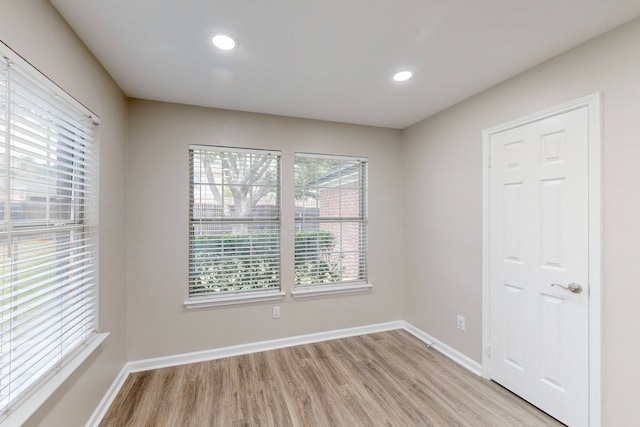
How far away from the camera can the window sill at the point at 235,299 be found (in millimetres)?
2704

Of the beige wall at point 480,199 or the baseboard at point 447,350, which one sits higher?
the beige wall at point 480,199

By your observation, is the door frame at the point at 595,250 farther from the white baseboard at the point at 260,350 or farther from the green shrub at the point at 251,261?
the green shrub at the point at 251,261

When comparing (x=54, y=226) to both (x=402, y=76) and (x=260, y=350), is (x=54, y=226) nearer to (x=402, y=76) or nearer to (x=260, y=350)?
(x=260, y=350)

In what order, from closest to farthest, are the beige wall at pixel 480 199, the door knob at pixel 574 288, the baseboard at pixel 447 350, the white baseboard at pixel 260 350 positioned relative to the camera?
1. the beige wall at pixel 480 199
2. the door knob at pixel 574 288
3. the white baseboard at pixel 260 350
4. the baseboard at pixel 447 350

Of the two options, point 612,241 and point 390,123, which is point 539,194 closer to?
point 612,241

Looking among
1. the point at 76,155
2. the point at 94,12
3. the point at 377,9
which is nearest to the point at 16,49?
the point at 94,12

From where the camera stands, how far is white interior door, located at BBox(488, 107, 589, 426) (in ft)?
5.89

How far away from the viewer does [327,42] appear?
5.74 ft

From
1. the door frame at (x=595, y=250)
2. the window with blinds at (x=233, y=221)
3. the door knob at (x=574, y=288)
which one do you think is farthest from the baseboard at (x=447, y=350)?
the window with blinds at (x=233, y=221)

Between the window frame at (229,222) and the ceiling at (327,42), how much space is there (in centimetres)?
51

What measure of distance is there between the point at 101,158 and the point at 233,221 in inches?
47.4

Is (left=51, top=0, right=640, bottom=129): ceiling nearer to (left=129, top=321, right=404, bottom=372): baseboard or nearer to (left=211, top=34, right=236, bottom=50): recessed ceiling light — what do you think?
(left=211, top=34, right=236, bottom=50): recessed ceiling light

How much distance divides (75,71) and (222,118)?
4.11 feet

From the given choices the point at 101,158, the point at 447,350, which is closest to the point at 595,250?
the point at 447,350
